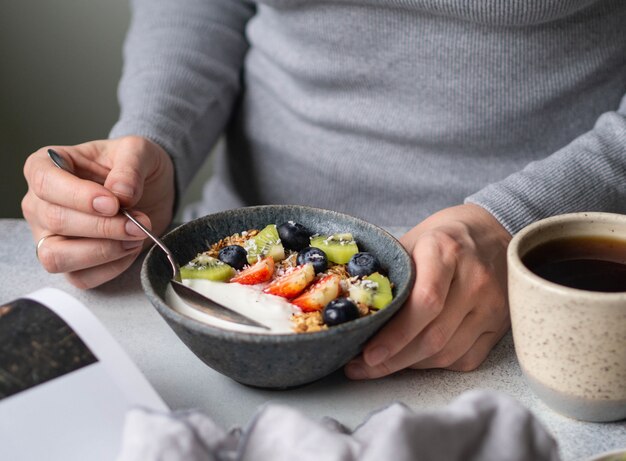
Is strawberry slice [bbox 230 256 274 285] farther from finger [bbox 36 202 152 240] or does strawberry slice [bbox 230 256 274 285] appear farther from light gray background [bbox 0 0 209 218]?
light gray background [bbox 0 0 209 218]

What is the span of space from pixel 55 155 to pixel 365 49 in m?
0.55

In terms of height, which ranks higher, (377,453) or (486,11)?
(486,11)

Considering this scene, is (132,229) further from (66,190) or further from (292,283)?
(292,283)

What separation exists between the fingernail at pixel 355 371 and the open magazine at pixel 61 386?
19 centimetres

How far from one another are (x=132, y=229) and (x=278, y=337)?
0.33 meters

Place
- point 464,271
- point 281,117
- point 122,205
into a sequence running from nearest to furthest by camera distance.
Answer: point 464,271 < point 122,205 < point 281,117

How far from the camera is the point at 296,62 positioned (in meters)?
1.32

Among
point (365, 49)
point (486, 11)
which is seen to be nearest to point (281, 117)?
point (365, 49)

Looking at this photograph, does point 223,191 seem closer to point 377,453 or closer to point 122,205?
point 122,205

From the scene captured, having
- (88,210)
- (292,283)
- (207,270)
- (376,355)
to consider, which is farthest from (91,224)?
(376,355)

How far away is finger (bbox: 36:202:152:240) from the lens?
90cm

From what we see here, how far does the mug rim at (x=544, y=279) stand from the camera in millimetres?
611

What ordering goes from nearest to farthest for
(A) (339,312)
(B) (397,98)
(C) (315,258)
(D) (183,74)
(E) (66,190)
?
(A) (339,312) < (C) (315,258) < (E) (66,190) < (B) (397,98) < (D) (183,74)

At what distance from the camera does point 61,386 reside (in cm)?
66
